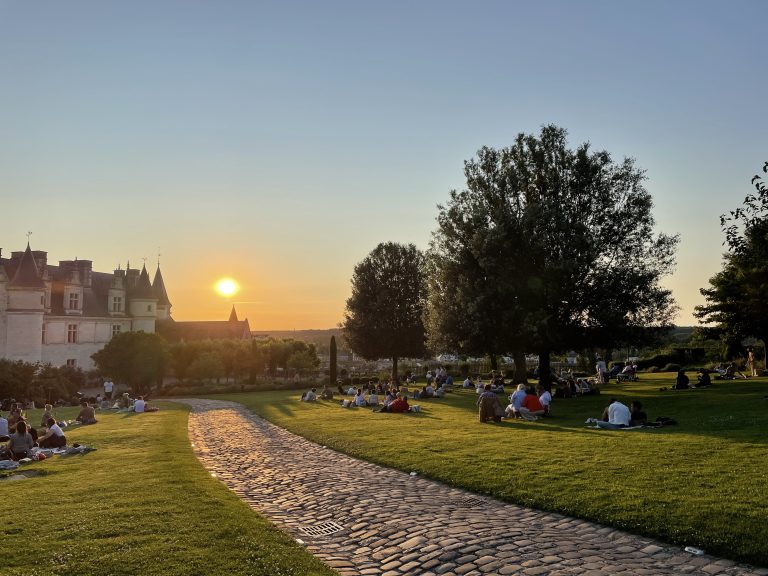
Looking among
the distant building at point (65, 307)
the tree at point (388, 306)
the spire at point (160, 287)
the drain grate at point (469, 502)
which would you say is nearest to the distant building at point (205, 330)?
the spire at point (160, 287)

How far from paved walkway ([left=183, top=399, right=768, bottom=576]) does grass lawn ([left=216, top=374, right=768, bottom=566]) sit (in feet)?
1.84

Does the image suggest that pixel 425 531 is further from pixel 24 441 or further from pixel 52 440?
pixel 52 440

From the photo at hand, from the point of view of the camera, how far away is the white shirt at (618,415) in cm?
2058

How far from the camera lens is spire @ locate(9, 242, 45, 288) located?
60.2 meters

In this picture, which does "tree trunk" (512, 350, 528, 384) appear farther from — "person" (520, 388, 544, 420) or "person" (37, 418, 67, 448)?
"person" (37, 418, 67, 448)

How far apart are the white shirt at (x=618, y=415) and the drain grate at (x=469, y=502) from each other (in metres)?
9.90

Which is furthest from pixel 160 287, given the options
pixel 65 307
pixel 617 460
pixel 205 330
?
pixel 617 460

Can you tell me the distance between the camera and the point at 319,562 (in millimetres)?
8836

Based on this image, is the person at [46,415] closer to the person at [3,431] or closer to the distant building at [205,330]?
the person at [3,431]

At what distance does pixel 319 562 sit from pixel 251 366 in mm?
62376

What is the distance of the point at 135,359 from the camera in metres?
55.8

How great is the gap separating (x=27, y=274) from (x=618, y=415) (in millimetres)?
58888

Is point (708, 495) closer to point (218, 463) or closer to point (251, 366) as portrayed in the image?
point (218, 463)

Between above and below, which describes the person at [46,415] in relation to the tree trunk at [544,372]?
below
